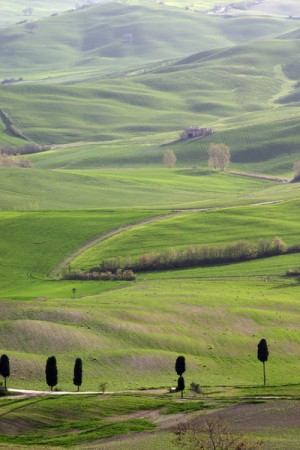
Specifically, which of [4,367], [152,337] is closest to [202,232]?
[152,337]

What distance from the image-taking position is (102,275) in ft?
460

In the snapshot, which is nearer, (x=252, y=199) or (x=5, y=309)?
(x=5, y=309)

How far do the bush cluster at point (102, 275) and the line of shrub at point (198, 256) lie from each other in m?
3.36

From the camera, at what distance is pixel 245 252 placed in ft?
495

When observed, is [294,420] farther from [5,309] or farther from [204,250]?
[204,250]

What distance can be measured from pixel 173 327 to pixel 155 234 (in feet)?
194

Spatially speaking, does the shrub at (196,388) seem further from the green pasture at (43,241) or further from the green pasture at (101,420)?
the green pasture at (43,241)

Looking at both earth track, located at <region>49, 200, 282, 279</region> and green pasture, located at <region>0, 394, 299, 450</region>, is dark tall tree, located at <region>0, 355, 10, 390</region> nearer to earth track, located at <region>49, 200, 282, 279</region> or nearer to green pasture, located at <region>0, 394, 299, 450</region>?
green pasture, located at <region>0, 394, 299, 450</region>

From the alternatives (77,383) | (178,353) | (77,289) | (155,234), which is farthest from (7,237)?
(77,383)

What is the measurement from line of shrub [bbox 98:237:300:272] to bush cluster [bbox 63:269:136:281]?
336 centimetres

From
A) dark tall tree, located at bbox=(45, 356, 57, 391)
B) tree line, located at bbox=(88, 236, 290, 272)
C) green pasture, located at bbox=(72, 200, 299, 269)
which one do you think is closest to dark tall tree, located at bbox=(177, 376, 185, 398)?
dark tall tree, located at bbox=(45, 356, 57, 391)

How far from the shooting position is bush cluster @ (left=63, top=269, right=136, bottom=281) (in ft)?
456

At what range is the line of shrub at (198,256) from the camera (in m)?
146

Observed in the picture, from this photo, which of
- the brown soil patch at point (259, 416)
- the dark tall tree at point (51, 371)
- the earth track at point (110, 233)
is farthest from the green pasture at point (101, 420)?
the earth track at point (110, 233)
